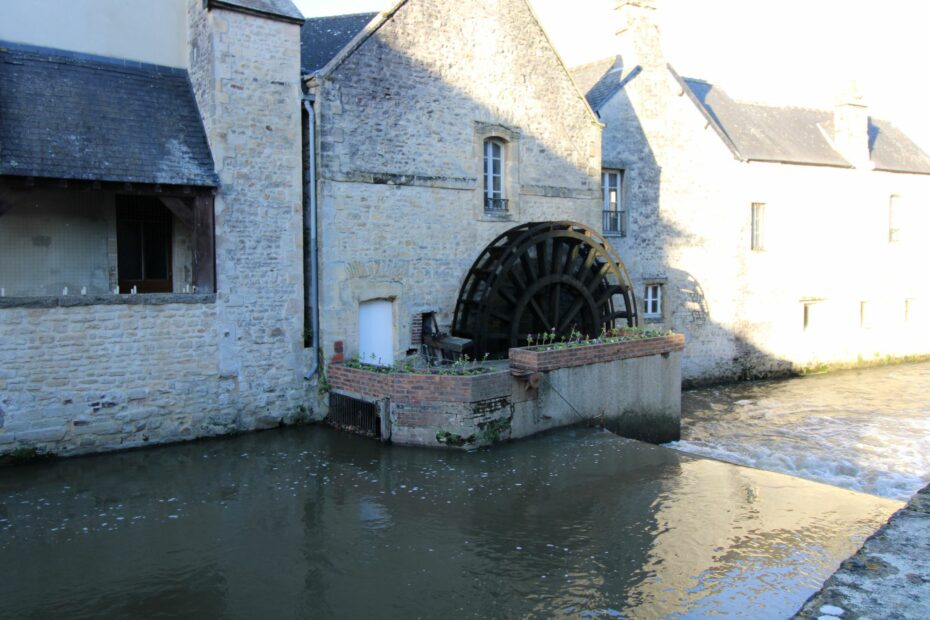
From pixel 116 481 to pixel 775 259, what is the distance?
15318 mm

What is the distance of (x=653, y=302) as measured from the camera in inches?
640

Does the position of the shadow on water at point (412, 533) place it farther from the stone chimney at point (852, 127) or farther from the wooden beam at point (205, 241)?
the stone chimney at point (852, 127)

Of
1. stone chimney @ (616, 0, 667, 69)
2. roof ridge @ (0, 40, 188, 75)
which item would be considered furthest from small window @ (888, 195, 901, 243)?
roof ridge @ (0, 40, 188, 75)

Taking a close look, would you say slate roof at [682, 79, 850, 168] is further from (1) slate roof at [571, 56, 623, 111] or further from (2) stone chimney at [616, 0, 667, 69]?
(1) slate roof at [571, 56, 623, 111]

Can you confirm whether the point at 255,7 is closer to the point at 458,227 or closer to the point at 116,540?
the point at 458,227

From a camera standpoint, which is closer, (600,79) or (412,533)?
(412,533)

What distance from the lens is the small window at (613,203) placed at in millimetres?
15570

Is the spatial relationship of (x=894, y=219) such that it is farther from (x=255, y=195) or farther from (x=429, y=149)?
(x=255, y=195)

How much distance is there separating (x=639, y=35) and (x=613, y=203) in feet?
11.9

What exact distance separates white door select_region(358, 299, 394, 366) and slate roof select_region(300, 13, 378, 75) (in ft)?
11.9

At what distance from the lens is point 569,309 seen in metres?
12.5

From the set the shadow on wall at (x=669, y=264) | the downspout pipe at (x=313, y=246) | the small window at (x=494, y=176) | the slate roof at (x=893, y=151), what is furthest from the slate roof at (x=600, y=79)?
the slate roof at (x=893, y=151)

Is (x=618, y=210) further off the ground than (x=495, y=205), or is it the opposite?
(x=618, y=210)

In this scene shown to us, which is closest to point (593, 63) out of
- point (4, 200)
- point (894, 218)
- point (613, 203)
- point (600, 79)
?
point (600, 79)
